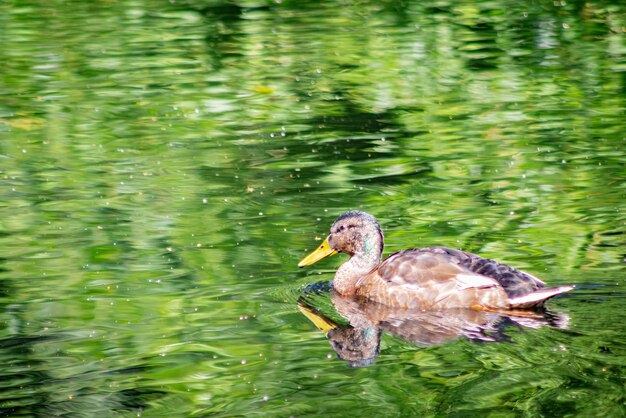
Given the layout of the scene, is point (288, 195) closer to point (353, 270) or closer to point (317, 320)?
point (353, 270)

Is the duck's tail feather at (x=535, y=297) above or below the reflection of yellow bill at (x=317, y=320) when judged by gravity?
above

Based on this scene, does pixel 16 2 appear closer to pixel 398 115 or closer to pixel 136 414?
pixel 398 115

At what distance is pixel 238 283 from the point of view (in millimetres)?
9070

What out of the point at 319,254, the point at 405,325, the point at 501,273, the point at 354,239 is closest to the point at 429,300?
the point at 405,325

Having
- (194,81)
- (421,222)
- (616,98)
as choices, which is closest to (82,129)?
(194,81)

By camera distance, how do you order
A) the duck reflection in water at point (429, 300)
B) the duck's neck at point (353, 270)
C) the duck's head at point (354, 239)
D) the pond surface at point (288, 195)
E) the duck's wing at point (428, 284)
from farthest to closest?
the duck's head at point (354, 239) → the duck's neck at point (353, 270) → the duck's wing at point (428, 284) → the duck reflection in water at point (429, 300) → the pond surface at point (288, 195)

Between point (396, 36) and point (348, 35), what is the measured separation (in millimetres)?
948

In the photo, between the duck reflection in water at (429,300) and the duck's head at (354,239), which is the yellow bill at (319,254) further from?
the duck reflection in water at (429,300)

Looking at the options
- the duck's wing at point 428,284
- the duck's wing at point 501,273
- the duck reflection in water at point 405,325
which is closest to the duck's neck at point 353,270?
the duck's wing at point 428,284

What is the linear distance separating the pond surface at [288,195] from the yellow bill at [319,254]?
116 mm

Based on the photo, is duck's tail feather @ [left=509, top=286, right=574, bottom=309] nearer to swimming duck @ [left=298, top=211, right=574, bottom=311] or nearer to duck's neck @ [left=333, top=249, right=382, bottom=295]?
swimming duck @ [left=298, top=211, right=574, bottom=311]

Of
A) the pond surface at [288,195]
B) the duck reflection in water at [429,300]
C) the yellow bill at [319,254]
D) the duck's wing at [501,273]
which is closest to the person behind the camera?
the pond surface at [288,195]

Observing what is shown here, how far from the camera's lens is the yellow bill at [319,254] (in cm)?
953

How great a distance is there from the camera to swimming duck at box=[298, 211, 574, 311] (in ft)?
26.9
